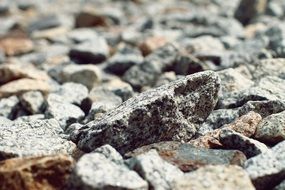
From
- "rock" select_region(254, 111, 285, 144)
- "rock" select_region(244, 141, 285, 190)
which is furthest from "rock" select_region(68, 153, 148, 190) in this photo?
"rock" select_region(254, 111, 285, 144)

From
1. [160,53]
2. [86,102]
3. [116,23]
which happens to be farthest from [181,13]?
[86,102]

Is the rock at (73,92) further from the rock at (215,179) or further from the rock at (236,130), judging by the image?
the rock at (215,179)

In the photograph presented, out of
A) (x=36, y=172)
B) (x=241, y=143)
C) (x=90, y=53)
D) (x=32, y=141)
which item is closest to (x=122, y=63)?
(x=90, y=53)

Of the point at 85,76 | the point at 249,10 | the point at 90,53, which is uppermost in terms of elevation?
the point at 85,76

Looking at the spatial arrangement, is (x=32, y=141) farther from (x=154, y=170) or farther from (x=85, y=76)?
(x=85, y=76)

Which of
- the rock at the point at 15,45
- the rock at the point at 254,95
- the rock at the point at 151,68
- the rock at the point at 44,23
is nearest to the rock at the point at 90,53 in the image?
the rock at the point at 151,68

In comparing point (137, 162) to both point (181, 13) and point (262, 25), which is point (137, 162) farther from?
point (181, 13)
